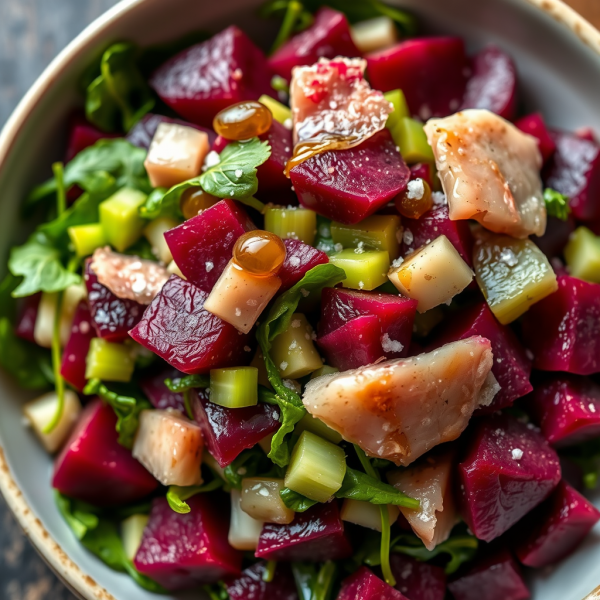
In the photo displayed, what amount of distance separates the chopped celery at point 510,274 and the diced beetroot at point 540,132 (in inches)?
19.1

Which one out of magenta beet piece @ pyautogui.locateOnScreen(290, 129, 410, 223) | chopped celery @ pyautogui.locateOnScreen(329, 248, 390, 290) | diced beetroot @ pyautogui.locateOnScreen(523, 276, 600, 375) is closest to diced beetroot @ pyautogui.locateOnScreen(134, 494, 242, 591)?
chopped celery @ pyautogui.locateOnScreen(329, 248, 390, 290)

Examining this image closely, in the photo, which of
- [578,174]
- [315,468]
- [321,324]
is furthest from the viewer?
[578,174]

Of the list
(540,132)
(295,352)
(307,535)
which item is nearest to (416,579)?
(307,535)

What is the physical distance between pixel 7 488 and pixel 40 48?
1997 mm

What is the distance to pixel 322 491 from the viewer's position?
194 cm

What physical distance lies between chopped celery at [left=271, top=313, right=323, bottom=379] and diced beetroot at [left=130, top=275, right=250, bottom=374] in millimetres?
111

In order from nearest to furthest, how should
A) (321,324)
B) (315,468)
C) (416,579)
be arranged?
(315,468) → (321,324) → (416,579)

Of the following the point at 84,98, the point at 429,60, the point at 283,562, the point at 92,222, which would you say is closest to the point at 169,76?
the point at 84,98

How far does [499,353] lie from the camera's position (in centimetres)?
204

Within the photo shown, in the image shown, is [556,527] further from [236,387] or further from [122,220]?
[122,220]

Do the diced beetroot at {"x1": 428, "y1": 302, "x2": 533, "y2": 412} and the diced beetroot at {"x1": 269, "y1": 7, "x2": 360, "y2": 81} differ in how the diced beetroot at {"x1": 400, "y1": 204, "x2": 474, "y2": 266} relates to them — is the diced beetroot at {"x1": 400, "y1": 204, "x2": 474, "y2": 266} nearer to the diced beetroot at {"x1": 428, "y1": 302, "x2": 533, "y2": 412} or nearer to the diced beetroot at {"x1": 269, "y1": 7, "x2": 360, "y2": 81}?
the diced beetroot at {"x1": 428, "y1": 302, "x2": 533, "y2": 412}

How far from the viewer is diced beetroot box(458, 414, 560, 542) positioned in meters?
1.96

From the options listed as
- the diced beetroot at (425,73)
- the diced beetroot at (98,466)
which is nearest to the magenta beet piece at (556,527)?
the diced beetroot at (98,466)

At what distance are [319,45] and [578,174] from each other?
3.38 feet
